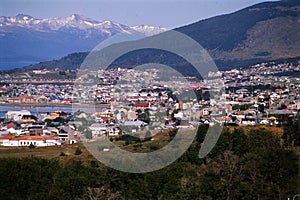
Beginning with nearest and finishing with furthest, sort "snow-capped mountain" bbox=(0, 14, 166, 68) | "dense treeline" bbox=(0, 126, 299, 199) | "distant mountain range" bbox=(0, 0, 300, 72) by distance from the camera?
1. "dense treeline" bbox=(0, 126, 299, 199)
2. "distant mountain range" bbox=(0, 0, 300, 72)
3. "snow-capped mountain" bbox=(0, 14, 166, 68)

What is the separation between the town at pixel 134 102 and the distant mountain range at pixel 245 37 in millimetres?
7354

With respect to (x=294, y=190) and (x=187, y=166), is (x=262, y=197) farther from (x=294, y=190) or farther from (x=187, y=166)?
(x=187, y=166)

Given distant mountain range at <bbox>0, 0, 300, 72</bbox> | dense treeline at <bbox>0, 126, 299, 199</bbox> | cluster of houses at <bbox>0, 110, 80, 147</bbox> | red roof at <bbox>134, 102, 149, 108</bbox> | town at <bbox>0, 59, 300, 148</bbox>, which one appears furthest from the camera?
distant mountain range at <bbox>0, 0, 300, 72</bbox>

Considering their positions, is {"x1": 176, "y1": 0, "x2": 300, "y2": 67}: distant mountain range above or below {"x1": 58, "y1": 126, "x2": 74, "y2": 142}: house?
above

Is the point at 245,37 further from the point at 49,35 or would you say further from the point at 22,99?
the point at 49,35

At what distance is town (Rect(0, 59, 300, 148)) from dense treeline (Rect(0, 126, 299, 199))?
580 centimetres

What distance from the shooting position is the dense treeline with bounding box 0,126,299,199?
8.52 metres

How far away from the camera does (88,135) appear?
55.8 ft

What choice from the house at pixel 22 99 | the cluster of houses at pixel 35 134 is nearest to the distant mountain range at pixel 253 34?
the house at pixel 22 99

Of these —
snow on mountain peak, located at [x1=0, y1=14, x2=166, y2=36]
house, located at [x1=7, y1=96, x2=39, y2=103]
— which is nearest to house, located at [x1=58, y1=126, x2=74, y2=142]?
house, located at [x1=7, y1=96, x2=39, y2=103]

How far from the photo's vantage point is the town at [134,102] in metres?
18.0

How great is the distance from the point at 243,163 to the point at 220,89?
69.4ft

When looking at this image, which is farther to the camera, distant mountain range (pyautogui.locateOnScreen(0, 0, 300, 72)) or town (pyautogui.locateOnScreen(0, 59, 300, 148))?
distant mountain range (pyautogui.locateOnScreen(0, 0, 300, 72))

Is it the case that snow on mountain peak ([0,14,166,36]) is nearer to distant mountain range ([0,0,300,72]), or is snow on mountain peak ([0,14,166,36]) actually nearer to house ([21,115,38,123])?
distant mountain range ([0,0,300,72])
